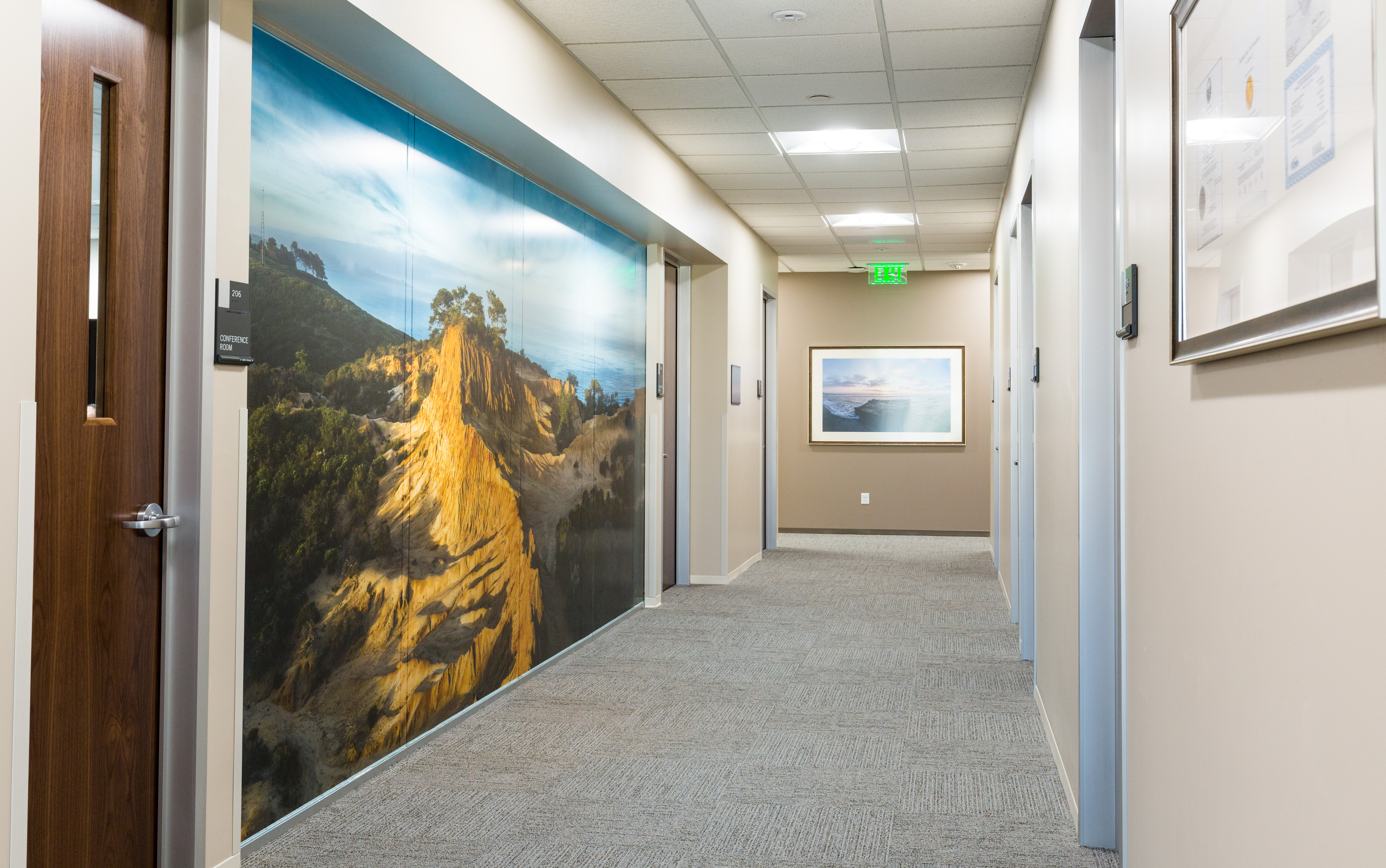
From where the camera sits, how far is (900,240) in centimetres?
834

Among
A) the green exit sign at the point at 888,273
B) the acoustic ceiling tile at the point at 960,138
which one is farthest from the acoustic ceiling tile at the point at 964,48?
the green exit sign at the point at 888,273

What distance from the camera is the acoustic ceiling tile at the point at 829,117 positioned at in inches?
190

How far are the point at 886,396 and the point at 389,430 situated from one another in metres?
7.61

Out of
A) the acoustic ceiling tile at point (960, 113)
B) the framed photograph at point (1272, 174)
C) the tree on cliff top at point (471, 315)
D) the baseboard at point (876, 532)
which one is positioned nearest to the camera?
the framed photograph at point (1272, 174)

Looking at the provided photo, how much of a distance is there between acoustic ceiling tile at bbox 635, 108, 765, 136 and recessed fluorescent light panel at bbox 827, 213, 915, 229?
2.22 metres

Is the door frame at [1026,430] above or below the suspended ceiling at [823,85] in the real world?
below

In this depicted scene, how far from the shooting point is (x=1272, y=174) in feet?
3.60

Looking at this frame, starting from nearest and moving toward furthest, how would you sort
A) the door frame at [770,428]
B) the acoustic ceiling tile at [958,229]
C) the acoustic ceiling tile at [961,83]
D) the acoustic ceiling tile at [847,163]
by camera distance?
the acoustic ceiling tile at [961,83], the acoustic ceiling tile at [847,163], the acoustic ceiling tile at [958,229], the door frame at [770,428]

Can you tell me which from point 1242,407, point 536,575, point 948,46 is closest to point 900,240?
point 948,46

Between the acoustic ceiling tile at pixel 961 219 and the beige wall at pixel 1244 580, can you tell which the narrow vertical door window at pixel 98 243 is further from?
the acoustic ceiling tile at pixel 961 219

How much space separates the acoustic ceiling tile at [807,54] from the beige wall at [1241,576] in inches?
77.1

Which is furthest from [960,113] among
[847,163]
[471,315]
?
[471,315]

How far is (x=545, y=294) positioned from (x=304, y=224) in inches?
68.6

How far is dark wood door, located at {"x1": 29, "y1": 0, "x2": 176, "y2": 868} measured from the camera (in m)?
2.00
